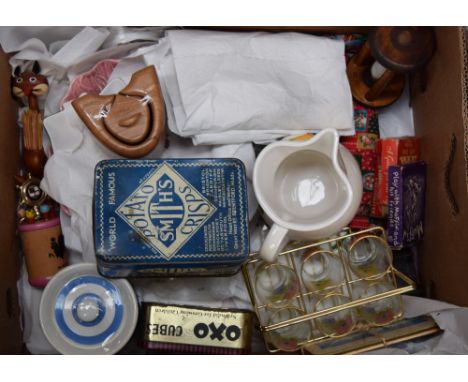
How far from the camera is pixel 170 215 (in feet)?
2.63

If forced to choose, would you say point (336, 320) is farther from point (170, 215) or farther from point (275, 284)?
point (170, 215)

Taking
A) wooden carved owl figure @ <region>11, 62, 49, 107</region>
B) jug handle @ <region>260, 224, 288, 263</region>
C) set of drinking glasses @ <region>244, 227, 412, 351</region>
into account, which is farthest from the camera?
wooden carved owl figure @ <region>11, 62, 49, 107</region>

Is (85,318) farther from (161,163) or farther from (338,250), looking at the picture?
(338,250)

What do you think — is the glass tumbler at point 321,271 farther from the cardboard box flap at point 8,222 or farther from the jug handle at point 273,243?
the cardboard box flap at point 8,222

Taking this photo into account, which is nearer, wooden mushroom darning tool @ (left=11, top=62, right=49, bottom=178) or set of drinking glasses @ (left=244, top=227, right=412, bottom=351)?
set of drinking glasses @ (left=244, top=227, right=412, bottom=351)

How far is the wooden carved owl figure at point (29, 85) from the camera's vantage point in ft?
3.12

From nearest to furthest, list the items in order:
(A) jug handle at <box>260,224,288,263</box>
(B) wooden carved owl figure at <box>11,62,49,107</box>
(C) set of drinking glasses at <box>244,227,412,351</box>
Result: 1. (A) jug handle at <box>260,224,288,263</box>
2. (C) set of drinking glasses at <box>244,227,412,351</box>
3. (B) wooden carved owl figure at <box>11,62,49,107</box>

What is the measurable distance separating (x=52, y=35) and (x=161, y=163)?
0.38m

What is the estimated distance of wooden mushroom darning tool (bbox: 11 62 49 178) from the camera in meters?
0.95

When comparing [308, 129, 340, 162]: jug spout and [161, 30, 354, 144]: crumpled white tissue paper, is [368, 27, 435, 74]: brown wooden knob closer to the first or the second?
[161, 30, 354, 144]: crumpled white tissue paper

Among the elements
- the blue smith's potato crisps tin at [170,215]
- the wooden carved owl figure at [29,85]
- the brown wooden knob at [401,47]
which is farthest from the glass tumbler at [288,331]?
the wooden carved owl figure at [29,85]

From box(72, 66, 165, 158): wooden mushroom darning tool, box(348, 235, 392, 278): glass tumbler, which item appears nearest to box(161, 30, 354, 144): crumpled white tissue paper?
Answer: box(72, 66, 165, 158): wooden mushroom darning tool

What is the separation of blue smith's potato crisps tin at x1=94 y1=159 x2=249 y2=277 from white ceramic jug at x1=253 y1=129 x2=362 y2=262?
0.05 meters

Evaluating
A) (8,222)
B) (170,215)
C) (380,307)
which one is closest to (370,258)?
(380,307)
